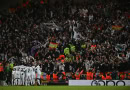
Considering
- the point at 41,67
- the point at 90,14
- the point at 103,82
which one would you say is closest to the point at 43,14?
the point at 90,14

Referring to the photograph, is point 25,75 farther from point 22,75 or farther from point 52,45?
point 52,45

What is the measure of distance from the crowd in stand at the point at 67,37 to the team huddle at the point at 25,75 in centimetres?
43

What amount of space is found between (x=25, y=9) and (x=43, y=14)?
1655 millimetres

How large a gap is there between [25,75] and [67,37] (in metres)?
4.28

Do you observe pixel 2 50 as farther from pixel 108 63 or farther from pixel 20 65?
pixel 108 63

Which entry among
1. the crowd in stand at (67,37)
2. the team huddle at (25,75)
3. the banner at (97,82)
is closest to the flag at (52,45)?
the crowd in stand at (67,37)

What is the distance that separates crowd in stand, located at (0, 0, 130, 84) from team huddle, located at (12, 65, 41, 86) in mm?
427

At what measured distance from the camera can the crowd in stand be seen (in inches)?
572

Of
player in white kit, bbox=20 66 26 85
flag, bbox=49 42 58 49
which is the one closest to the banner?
player in white kit, bbox=20 66 26 85

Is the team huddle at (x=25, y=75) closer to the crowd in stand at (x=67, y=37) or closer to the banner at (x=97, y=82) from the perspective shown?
the crowd in stand at (x=67, y=37)

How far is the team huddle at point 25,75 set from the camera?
14008 mm

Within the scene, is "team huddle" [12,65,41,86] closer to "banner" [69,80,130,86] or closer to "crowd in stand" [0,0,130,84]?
"crowd in stand" [0,0,130,84]

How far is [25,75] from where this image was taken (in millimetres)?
14320

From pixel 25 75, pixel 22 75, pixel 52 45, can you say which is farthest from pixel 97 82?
pixel 22 75
